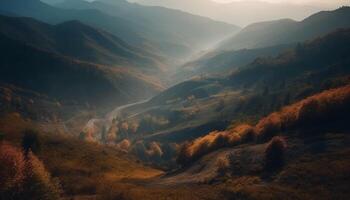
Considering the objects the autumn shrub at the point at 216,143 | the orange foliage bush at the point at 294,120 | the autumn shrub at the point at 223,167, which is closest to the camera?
the autumn shrub at the point at 223,167

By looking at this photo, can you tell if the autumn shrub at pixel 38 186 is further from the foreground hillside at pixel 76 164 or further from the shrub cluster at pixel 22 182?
the foreground hillside at pixel 76 164

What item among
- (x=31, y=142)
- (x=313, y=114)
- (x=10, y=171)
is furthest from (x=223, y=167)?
(x=31, y=142)

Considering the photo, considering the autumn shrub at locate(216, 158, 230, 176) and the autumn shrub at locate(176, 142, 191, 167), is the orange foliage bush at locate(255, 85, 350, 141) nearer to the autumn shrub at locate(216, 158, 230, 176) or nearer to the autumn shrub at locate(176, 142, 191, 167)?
the autumn shrub at locate(216, 158, 230, 176)

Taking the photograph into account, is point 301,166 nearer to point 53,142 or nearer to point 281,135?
point 281,135

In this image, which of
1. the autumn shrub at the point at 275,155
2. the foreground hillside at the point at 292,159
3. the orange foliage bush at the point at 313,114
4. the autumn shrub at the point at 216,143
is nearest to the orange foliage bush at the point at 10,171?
the foreground hillside at the point at 292,159

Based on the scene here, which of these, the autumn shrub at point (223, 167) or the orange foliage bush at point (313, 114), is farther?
the orange foliage bush at point (313, 114)

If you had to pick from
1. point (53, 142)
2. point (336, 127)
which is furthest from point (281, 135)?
point (53, 142)

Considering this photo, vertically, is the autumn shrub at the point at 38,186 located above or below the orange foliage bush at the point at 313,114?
below
